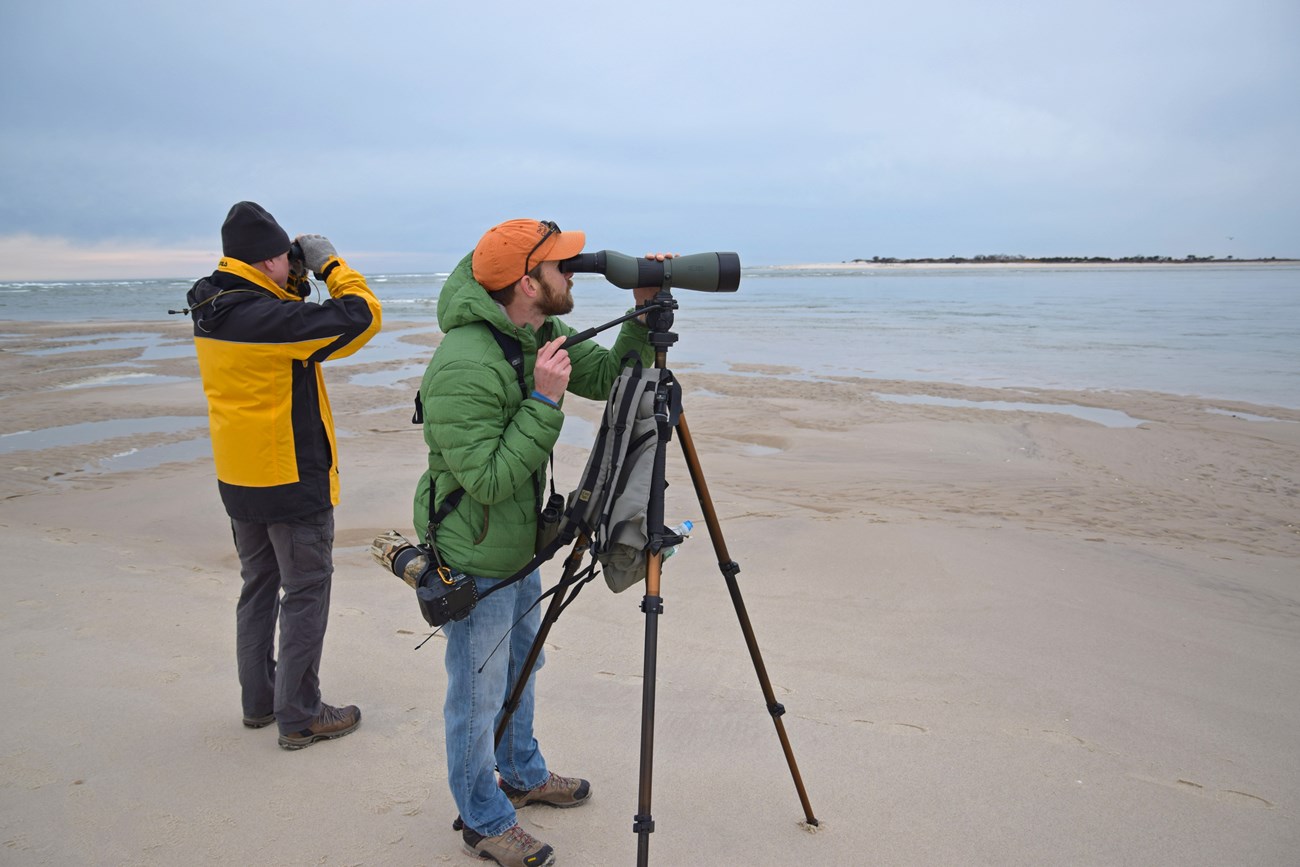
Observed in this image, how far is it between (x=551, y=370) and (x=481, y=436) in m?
0.27

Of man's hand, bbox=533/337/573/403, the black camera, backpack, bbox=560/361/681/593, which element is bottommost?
the black camera

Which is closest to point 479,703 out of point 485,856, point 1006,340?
point 485,856

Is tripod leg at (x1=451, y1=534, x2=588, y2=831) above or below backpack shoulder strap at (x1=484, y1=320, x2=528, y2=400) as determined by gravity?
below

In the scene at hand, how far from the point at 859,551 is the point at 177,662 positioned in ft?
13.5

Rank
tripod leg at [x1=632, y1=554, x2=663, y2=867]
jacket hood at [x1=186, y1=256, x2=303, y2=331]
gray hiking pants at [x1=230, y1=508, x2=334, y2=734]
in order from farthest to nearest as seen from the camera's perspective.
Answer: gray hiking pants at [x1=230, y1=508, x2=334, y2=734] → jacket hood at [x1=186, y1=256, x2=303, y2=331] → tripod leg at [x1=632, y1=554, x2=663, y2=867]

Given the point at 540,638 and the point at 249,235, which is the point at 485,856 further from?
the point at 249,235

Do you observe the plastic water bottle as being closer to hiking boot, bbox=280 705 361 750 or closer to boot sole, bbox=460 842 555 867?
boot sole, bbox=460 842 555 867

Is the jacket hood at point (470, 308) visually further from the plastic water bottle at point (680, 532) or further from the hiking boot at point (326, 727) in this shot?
the hiking boot at point (326, 727)

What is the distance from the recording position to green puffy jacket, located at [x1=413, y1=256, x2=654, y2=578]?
7.41ft

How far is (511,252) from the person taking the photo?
235 cm

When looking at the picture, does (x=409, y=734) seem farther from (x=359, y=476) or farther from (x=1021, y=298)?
(x=1021, y=298)

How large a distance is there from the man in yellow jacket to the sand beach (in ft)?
1.16

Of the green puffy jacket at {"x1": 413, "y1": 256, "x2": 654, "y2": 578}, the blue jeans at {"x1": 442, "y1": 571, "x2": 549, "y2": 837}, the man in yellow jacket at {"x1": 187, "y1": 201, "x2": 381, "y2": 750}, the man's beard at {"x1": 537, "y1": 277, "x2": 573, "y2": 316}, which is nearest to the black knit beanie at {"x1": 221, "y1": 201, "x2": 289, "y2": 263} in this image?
the man in yellow jacket at {"x1": 187, "y1": 201, "x2": 381, "y2": 750}

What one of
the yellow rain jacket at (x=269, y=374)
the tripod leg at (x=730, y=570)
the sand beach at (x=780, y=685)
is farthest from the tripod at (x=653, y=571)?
the yellow rain jacket at (x=269, y=374)
